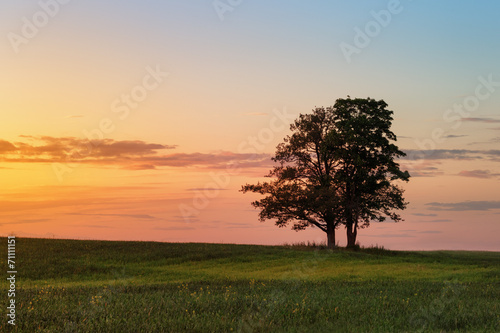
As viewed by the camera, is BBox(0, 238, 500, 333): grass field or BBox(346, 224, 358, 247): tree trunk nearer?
BBox(0, 238, 500, 333): grass field

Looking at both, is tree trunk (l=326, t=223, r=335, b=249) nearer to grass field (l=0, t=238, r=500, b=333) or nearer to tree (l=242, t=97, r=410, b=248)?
tree (l=242, t=97, r=410, b=248)

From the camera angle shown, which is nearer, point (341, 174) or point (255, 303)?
point (255, 303)

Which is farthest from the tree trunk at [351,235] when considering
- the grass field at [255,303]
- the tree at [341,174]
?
the grass field at [255,303]

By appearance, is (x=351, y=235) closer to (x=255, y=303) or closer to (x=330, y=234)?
(x=330, y=234)

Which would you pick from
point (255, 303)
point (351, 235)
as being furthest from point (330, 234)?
point (255, 303)

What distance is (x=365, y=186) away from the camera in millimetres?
46562

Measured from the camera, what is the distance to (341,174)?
47.4 m

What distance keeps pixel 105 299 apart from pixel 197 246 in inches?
1138

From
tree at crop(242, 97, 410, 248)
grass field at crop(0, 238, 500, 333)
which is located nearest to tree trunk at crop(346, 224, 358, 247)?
tree at crop(242, 97, 410, 248)

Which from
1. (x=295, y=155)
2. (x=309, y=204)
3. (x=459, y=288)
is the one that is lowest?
(x=459, y=288)

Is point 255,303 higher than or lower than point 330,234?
lower

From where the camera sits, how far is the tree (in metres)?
46.8

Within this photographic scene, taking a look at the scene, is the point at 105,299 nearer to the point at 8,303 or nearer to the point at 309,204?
the point at 8,303

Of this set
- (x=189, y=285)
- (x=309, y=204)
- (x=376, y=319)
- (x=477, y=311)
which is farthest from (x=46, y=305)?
(x=309, y=204)
